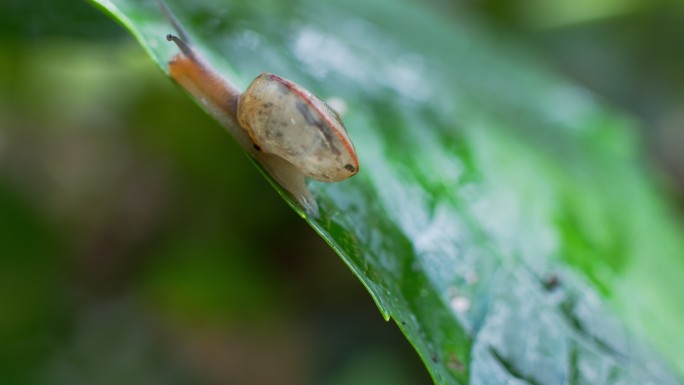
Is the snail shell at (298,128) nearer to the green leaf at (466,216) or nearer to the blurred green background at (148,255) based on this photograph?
the green leaf at (466,216)

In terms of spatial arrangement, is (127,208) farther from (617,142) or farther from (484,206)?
(617,142)

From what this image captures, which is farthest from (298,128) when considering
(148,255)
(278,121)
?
(148,255)

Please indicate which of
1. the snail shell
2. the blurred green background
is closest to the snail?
the snail shell

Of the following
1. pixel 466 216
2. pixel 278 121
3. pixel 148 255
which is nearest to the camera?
pixel 278 121

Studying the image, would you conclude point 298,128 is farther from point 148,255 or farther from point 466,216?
point 148,255

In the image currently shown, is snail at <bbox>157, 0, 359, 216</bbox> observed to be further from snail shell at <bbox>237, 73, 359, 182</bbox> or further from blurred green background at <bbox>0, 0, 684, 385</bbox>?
blurred green background at <bbox>0, 0, 684, 385</bbox>
